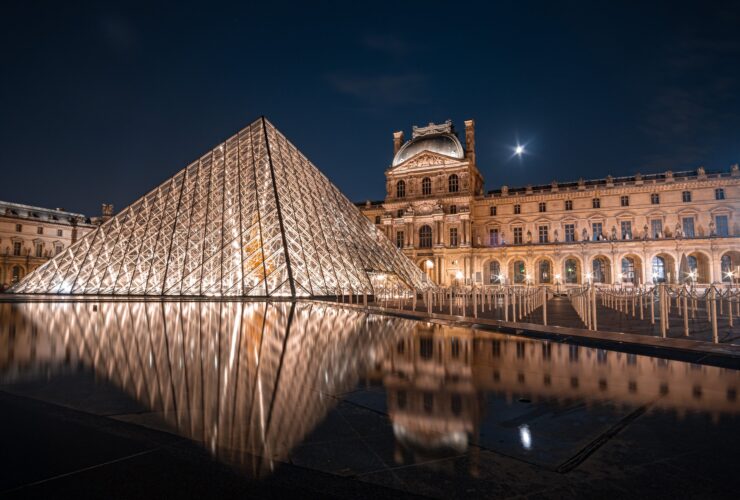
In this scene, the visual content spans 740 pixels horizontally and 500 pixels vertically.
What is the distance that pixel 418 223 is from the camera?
41.8 metres

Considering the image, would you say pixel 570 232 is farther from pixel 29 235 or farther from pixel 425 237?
pixel 29 235

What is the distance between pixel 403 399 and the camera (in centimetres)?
349

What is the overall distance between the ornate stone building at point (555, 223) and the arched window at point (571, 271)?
0.10 metres

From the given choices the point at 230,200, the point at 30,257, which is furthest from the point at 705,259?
the point at 30,257

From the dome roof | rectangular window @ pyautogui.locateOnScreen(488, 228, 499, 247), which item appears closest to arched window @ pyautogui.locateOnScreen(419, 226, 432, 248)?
rectangular window @ pyautogui.locateOnScreen(488, 228, 499, 247)

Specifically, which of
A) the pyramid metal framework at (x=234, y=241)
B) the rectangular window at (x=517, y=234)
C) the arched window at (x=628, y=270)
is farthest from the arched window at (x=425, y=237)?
the arched window at (x=628, y=270)

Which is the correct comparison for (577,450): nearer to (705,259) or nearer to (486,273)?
(486,273)

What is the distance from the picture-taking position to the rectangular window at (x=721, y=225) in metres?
35.2

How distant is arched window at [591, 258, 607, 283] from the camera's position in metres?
40.6

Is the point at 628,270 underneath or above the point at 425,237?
underneath

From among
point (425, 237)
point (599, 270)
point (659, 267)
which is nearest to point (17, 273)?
point (425, 237)

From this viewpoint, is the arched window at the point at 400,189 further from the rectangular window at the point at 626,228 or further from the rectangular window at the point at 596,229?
the rectangular window at the point at 626,228

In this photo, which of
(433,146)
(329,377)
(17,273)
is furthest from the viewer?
(17,273)

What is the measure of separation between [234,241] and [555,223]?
31874 millimetres
